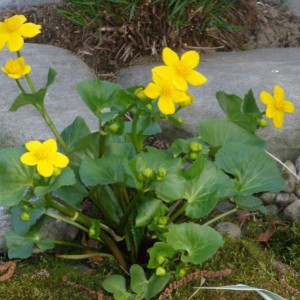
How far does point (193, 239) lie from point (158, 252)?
0.35 feet

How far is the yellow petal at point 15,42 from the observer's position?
71.2 inches

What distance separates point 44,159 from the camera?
1.73 m

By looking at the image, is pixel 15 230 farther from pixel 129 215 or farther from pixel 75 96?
pixel 75 96

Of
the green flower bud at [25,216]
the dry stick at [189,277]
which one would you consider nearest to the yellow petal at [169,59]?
the green flower bud at [25,216]

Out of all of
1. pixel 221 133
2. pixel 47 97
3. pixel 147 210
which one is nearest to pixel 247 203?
pixel 221 133

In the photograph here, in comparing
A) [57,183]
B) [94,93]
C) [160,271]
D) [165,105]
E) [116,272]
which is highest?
[165,105]

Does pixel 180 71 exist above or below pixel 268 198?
above

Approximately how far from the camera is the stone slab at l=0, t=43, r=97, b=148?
8.50ft

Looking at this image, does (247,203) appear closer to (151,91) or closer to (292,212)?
(292,212)

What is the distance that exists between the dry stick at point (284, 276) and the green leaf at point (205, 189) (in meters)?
0.35

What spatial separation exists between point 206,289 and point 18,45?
914 millimetres

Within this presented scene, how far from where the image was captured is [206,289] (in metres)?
2.07

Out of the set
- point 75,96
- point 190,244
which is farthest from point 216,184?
point 75,96

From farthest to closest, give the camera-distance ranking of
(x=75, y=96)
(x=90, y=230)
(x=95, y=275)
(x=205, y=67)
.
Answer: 1. (x=205, y=67)
2. (x=75, y=96)
3. (x=95, y=275)
4. (x=90, y=230)
